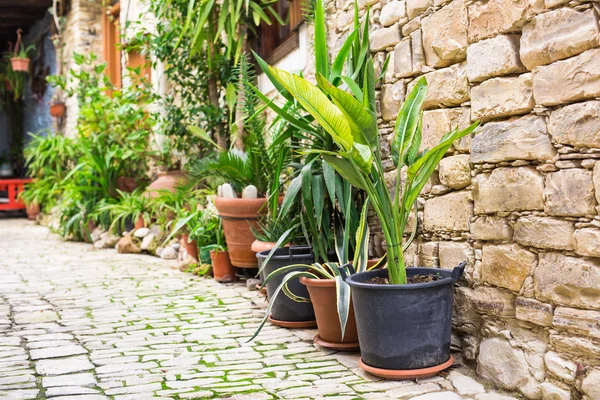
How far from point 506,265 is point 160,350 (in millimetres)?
1749

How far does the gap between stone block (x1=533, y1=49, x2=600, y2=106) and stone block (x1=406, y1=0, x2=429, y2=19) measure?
85 cm

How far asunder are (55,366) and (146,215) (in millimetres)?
4120

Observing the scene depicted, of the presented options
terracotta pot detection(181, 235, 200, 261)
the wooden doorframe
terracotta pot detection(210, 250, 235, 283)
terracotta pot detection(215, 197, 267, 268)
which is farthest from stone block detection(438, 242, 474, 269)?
the wooden doorframe

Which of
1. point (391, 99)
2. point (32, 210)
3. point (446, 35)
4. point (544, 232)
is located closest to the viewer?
point (544, 232)

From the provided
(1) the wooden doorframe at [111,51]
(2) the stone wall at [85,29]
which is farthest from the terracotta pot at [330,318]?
(2) the stone wall at [85,29]

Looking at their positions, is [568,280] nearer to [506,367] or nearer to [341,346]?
[506,367]

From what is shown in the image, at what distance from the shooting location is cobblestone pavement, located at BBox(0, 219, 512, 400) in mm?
2873

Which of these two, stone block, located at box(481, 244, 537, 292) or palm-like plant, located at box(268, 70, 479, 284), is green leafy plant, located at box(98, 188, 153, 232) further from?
stone block, located at box(481, 244, 537, 292)

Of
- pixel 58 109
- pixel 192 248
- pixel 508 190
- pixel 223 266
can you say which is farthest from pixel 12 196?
pixel 508 190

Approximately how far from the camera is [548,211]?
2578mm

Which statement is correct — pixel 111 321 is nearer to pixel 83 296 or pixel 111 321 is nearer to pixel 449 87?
pixel 83 296

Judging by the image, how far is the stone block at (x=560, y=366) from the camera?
2.47m

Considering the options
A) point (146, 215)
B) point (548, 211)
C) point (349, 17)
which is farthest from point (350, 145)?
point (146, 215)

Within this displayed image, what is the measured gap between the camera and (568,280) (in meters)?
2.49
